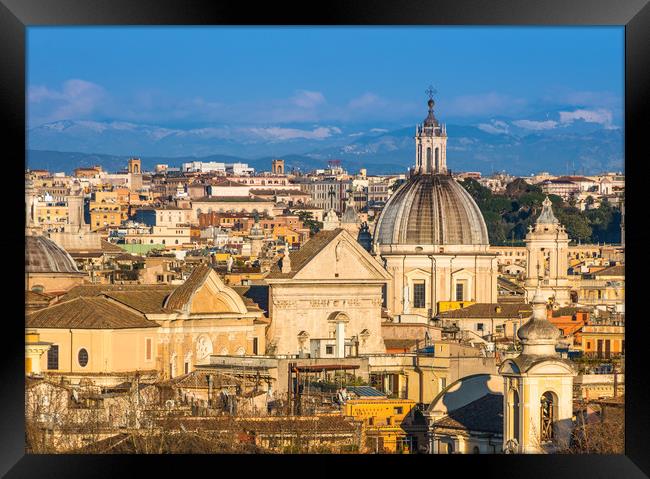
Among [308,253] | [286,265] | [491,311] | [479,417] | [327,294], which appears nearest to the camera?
[479,417]

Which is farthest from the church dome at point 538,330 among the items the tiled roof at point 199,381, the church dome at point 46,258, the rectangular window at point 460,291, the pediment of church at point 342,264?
the rectangular window at point 460,291

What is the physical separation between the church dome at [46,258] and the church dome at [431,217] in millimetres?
17906

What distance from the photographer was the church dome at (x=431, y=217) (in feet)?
186

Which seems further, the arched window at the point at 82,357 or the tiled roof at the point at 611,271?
the tiled roof at the point at 611,271

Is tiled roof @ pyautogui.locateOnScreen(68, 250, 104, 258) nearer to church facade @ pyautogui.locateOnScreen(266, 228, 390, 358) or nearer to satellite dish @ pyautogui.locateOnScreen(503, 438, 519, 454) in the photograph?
church facade @ pyautogui.locateOnScreen(266, 228, 390, 358)

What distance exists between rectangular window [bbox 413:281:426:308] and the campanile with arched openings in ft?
102

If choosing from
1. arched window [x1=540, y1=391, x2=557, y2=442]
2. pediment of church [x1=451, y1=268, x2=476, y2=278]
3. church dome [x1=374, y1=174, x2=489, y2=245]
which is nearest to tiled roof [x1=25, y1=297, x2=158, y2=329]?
arched window [x1=540, y1=391, x2=557, y2=442]

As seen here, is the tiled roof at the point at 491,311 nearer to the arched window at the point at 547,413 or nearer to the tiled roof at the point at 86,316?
the tiled roof at the point at 86,316

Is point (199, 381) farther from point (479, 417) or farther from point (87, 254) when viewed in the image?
point (87, 254)

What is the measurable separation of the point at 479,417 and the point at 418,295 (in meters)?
31.5

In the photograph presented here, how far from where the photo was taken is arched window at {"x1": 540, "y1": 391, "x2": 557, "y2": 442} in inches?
831

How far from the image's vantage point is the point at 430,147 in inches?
2381

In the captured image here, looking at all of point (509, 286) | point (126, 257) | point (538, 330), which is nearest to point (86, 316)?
point (538, 330)
